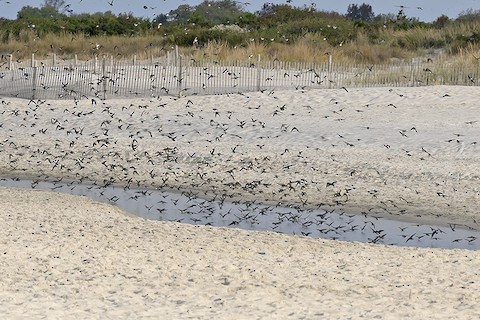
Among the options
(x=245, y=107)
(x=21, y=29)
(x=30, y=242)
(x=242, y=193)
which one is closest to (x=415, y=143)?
(x=242, y=193)

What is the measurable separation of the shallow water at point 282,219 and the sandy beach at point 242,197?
1.68 feet

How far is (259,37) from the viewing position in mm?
45938

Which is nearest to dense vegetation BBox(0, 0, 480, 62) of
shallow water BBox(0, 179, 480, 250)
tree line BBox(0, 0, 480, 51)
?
tree line BBox(0, 0, 480, 51)

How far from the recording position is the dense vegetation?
41531mm

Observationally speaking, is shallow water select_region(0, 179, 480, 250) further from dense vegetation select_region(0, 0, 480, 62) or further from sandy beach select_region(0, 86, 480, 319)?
dense vegetation select_region(0, 0, 480, 62)

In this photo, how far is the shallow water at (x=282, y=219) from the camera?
1405cm

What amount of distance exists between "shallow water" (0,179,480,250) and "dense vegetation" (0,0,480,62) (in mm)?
19535

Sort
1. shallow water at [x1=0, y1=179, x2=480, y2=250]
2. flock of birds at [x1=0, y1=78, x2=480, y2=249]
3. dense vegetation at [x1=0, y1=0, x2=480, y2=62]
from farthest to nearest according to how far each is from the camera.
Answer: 1. dense vegetation at [x1=0, y1=0, x2=480, y2=62]
2. flock of birds at [x1=0, y1=78, x2=480, y2=249]
3. shallow water at [x1=0, y1=179, x2=480, y2=250]

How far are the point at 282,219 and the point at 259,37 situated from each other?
31.1m

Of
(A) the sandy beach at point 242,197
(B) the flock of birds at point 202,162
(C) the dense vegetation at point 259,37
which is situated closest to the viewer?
(A) the sandy beach at point 242,197

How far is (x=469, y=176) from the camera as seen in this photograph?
18016 millimetres

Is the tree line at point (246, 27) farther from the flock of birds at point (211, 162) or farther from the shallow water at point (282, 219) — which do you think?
the shallow water at point (282, 219)

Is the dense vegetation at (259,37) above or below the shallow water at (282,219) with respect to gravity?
above

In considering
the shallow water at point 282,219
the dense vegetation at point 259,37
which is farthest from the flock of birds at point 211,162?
the dense vegetation at point 259,37
